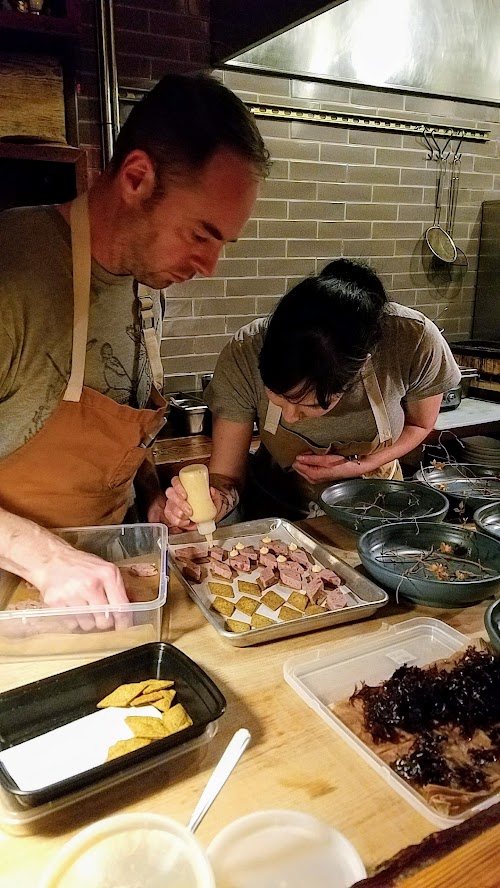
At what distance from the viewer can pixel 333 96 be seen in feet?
12.2

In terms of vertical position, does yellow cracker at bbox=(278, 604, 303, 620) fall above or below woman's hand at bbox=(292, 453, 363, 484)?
below

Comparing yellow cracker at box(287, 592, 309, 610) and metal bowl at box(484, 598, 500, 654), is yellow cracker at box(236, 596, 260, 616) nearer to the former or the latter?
yellow cracker at box(287, 592, 309, 610)

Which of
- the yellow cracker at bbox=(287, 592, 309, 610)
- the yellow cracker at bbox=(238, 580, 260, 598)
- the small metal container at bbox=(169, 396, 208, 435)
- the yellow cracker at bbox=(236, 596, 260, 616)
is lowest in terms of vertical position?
Answer: the small metal container at bbox=(169, 396, 208, 435)

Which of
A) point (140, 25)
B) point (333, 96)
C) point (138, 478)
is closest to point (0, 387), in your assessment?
point (138, 478)

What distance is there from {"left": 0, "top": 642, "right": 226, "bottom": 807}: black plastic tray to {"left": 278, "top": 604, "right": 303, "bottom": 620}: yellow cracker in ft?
1.00

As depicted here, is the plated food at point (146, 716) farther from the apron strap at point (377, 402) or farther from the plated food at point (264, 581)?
the apron strap at point (377, 402)

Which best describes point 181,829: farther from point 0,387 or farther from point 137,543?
point 0,387

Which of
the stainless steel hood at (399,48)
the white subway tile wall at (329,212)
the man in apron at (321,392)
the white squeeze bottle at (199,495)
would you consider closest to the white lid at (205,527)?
the white squeeze bottle at (199,495)

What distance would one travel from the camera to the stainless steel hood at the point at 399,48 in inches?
137

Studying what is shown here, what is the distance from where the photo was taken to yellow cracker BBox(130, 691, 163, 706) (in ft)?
3.34

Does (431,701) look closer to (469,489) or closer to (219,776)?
(219,776)

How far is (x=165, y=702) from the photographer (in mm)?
1008

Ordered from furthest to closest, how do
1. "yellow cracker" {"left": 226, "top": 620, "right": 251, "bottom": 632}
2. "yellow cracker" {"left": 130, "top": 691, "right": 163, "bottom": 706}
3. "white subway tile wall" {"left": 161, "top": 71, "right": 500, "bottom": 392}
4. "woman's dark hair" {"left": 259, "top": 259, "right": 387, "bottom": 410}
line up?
1. "white subway tile wall" {"left": 161, "top": 71, "right": 500, "bottom": 392}
2. "woman's dark hair" {"left": 259, "top": 259, "right": 387, "bottom": 410}
3. "yellow cracker" {"left": 226, "top": 620, "right": 251, "bottom": 632}
4. "yellow cracker" {"left": 130, "top": 691, "right": 163, "bottom": 706}

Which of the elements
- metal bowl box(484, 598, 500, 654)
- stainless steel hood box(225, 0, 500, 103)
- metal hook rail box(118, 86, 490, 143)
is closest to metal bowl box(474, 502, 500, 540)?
metal bowl box(484, 598, 500, 654)
